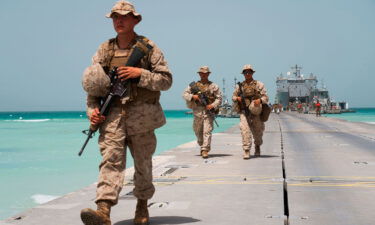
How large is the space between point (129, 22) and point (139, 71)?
47cm

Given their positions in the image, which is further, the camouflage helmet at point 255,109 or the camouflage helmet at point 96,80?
the camouflage helmet at point 255,109

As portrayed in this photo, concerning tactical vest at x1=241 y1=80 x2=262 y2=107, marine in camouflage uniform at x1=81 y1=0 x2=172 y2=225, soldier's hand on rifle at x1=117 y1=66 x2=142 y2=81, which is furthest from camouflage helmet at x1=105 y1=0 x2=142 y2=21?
tactical vest at x1=241 y1=80 x2=262 y2=107

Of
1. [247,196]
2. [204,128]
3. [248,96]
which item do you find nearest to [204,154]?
[204,128]

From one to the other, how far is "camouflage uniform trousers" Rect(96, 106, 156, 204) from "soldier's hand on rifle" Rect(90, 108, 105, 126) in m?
0.11

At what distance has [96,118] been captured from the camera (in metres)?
5.20

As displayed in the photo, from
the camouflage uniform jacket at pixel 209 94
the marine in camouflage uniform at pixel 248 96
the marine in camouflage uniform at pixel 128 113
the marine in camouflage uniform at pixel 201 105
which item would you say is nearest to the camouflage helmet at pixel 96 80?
the marine in camouflage uniform at pixel 128 113

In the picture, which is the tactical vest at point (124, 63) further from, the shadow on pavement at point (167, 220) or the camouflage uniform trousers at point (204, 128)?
the camouflage uniform trousers at point (204, 128)

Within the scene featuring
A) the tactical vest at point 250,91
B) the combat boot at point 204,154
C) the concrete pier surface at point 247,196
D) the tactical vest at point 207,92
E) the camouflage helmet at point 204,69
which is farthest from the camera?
the combat boot at point 204,154

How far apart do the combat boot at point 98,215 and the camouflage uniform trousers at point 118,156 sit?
0.06 m

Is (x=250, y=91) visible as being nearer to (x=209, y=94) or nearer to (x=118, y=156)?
(x=209, y=94)

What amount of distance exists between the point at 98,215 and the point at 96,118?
2.90 ft

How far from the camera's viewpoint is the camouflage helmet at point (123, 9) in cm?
521

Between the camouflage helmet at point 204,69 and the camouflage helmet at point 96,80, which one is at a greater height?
the camouflage helmet at point 204,69

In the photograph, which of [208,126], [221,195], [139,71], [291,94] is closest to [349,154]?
Answer: [208,126]
